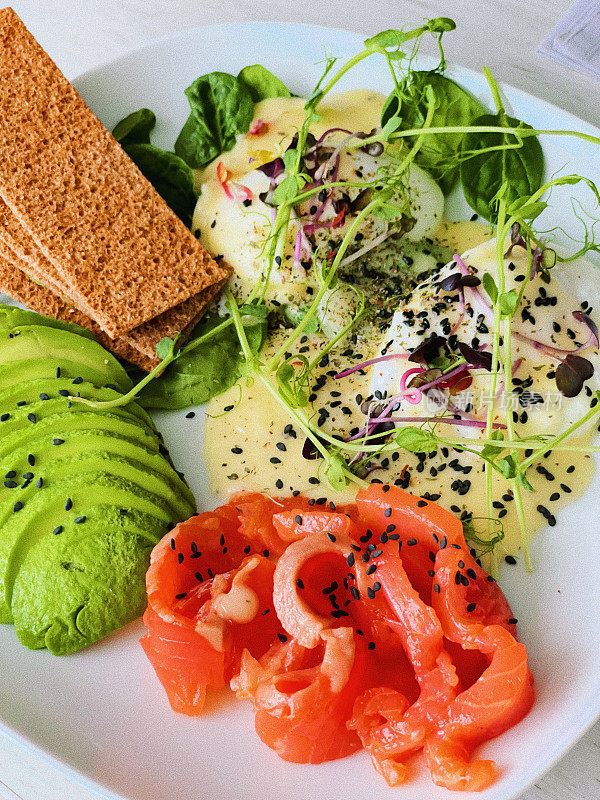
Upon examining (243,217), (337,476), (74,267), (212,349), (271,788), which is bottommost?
(271,788)

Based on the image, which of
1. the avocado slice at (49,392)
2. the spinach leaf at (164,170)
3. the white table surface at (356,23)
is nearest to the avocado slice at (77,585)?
the avocado slice at (49,392)

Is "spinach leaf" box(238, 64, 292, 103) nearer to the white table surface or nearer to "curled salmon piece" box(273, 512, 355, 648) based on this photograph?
the white table surface

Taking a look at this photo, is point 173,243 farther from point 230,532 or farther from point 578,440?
point 578,440

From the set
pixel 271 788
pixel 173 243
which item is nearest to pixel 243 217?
pixel 173 243

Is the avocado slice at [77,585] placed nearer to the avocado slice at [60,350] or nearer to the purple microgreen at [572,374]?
the avocado slice at [60,350]

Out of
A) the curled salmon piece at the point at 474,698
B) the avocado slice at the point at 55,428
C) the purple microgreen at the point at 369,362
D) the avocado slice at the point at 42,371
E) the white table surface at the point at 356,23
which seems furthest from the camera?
the white table surface at the point at 356,23

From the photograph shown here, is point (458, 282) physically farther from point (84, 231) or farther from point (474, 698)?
point (84, 231)
